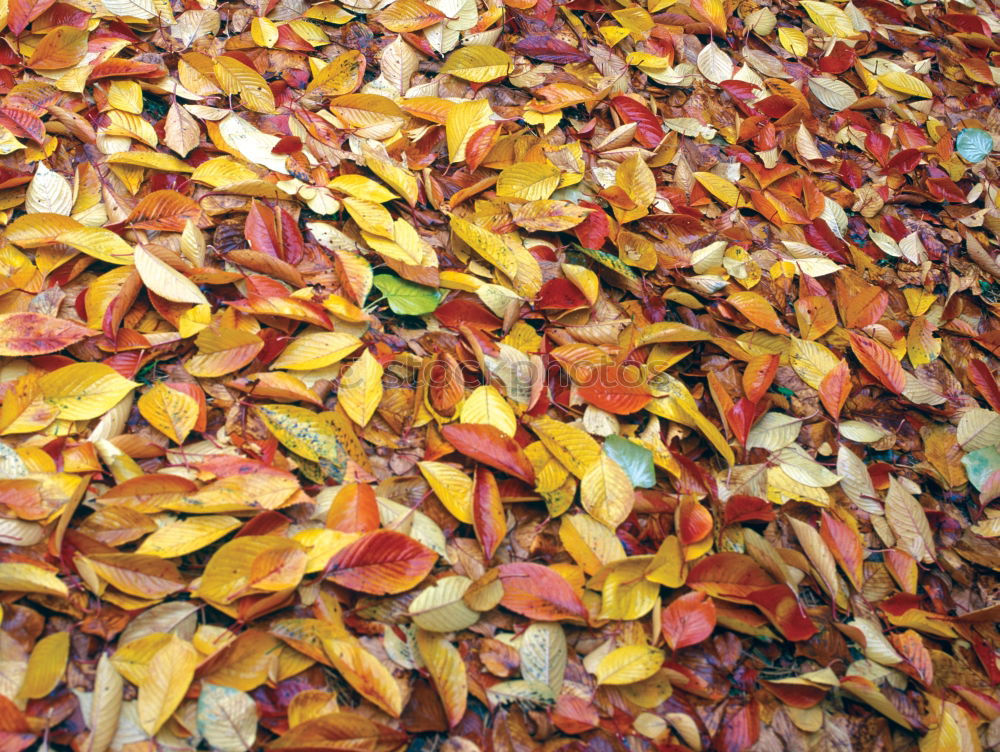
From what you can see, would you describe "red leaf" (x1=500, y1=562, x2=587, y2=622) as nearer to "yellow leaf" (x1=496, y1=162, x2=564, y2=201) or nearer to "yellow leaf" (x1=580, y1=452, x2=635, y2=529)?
"yellow leaf" (x1=580, y1=452, x2=635, y2=529)

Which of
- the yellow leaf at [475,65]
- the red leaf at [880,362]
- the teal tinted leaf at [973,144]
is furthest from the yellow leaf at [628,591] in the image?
the teal tinted leaf at [973,144]

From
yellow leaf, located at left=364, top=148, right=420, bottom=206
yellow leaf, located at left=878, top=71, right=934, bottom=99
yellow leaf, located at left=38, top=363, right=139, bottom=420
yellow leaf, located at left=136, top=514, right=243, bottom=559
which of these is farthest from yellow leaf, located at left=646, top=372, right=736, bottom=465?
yellow leaf, located at left=878, top=71, right=934, bottom=99

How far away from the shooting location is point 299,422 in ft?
3.69

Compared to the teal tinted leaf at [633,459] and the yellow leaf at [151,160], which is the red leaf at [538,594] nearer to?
the teal tinted leaf at [633,459]

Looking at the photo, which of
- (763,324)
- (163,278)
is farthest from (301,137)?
(763,324)

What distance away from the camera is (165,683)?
902 mm

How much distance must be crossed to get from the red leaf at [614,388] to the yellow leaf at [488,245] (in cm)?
23

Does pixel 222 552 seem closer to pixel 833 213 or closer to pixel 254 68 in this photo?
pixel 254 68

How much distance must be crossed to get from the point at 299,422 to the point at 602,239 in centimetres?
65

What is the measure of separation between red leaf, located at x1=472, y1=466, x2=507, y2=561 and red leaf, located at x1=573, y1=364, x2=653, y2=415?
232 millimetres

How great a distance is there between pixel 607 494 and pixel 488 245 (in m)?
0.49

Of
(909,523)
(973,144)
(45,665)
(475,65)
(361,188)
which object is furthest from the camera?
(973,144)

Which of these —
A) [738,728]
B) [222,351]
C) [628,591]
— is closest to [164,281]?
[222,351]

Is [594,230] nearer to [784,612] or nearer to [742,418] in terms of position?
[742,418]
